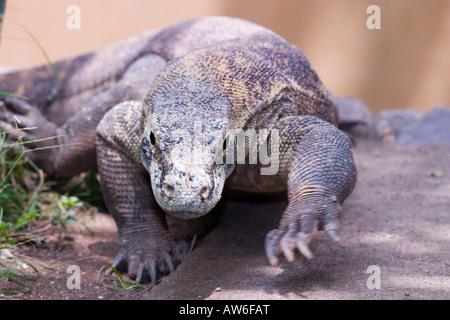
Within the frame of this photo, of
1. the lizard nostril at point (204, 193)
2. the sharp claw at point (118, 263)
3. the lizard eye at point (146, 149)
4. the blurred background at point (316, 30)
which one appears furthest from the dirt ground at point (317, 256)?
the blurred background at point (316, 30)

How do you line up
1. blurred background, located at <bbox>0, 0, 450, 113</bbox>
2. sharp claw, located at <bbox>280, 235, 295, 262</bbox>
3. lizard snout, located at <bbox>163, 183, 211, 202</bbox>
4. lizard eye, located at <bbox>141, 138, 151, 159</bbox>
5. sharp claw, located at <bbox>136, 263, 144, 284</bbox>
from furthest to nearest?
blurred background, located at <bbox>0, 0, 450, 113</bbox>, sharp claw, located at <bbox>136, 263, 144, 284</bbox>, lizard eye, located at <bbox>141, 138, 151, 159</bbox>, sharp claw, located at <bbox>280, 235, 295, 262</bbox>, lizard snout, located at <bbox>163, 183, 211, 202</bbox>

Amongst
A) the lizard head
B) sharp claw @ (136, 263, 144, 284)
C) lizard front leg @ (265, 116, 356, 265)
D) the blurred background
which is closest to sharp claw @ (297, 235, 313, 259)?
lizard front leg @ (265, 116, 356, 265)

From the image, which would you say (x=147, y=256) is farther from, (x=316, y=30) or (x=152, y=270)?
(x=316, y=30)

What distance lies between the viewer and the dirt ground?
3.13 meters

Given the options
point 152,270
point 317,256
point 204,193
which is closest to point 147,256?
point 152,270

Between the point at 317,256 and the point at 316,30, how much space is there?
5.29m

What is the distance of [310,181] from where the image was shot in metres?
3.37

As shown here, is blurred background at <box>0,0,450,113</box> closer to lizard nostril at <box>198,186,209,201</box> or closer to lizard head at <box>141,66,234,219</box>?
lizard head at <box>141,66,234,219</box>

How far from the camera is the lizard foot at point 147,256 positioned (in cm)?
395

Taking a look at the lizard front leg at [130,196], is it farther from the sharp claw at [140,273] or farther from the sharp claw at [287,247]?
the sharp claw at [287,247]
